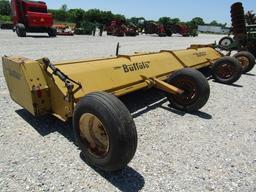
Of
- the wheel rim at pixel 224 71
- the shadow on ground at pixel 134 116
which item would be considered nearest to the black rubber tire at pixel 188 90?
the shadow on ground at pixel 134 116

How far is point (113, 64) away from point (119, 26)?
840 inches

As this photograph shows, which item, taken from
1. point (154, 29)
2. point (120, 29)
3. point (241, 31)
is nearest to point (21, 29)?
point (120, 29)

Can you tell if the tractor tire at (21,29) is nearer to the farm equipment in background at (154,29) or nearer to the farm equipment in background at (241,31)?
the farm equipment in background at (241,31)

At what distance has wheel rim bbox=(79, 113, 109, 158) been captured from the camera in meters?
2.75

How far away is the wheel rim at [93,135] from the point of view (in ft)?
9.03

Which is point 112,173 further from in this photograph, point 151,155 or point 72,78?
point 72,78

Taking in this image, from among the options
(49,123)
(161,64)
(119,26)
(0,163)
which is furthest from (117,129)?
(119,26)

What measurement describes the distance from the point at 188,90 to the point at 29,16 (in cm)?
1447

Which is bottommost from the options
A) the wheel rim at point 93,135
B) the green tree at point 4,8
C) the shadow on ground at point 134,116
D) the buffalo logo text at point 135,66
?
the green tree at point 4,8

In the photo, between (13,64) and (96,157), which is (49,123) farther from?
(96,157)

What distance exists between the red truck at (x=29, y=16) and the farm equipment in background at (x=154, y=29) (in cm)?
1513

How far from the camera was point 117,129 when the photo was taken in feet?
7.85

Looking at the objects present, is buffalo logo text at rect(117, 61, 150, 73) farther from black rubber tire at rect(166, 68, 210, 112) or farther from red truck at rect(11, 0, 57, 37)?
red truck at rect(11, 0, 57, 37)

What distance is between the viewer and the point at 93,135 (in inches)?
112
